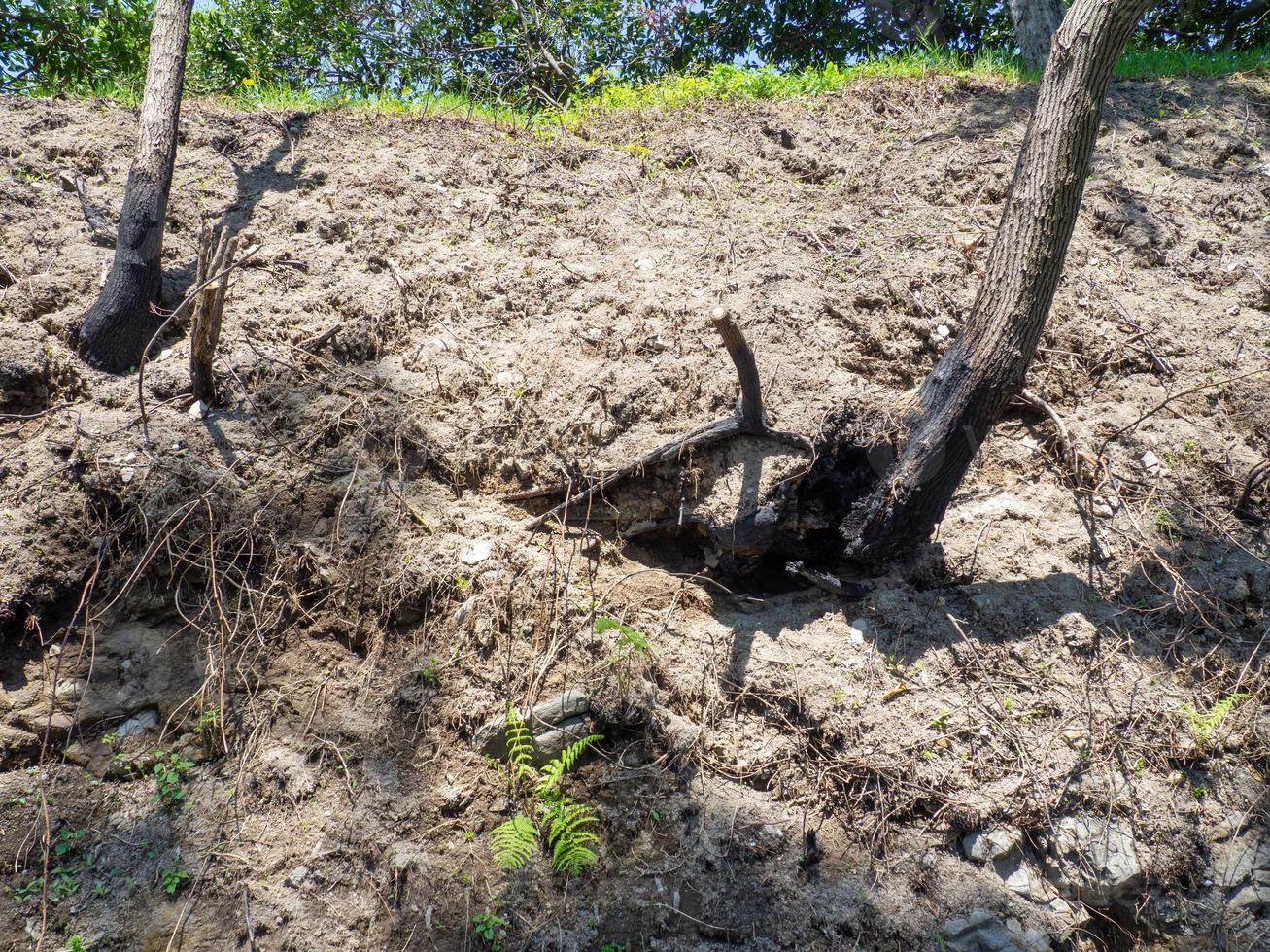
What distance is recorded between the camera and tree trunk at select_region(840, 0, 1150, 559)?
3.44 meters

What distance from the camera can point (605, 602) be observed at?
3.84 m

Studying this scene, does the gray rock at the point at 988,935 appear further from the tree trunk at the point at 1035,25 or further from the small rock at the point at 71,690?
the tree trunk at the point at 1035,25

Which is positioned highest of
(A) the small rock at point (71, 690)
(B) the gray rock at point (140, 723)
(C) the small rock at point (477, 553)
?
(C) the small rock at point (477, 553)

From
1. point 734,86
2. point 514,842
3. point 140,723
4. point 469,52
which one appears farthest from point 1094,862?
point 469,52

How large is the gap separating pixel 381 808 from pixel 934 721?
2.49 m

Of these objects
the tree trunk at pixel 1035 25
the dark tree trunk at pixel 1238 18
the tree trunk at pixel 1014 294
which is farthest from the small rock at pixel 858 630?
the dark tree trunk at pixel 1238 18

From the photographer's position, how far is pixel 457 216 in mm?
5402

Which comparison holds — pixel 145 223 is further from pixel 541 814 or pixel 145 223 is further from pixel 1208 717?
pixel 1208 717

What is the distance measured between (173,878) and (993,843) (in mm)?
3370

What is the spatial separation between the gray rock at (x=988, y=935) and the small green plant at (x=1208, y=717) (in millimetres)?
1188

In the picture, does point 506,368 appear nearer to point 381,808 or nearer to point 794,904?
point 381,808

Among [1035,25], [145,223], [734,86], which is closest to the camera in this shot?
[145,223]

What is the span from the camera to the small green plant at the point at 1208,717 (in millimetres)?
3449

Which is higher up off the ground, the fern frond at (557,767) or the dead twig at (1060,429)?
the dead twig at (1060,429)
